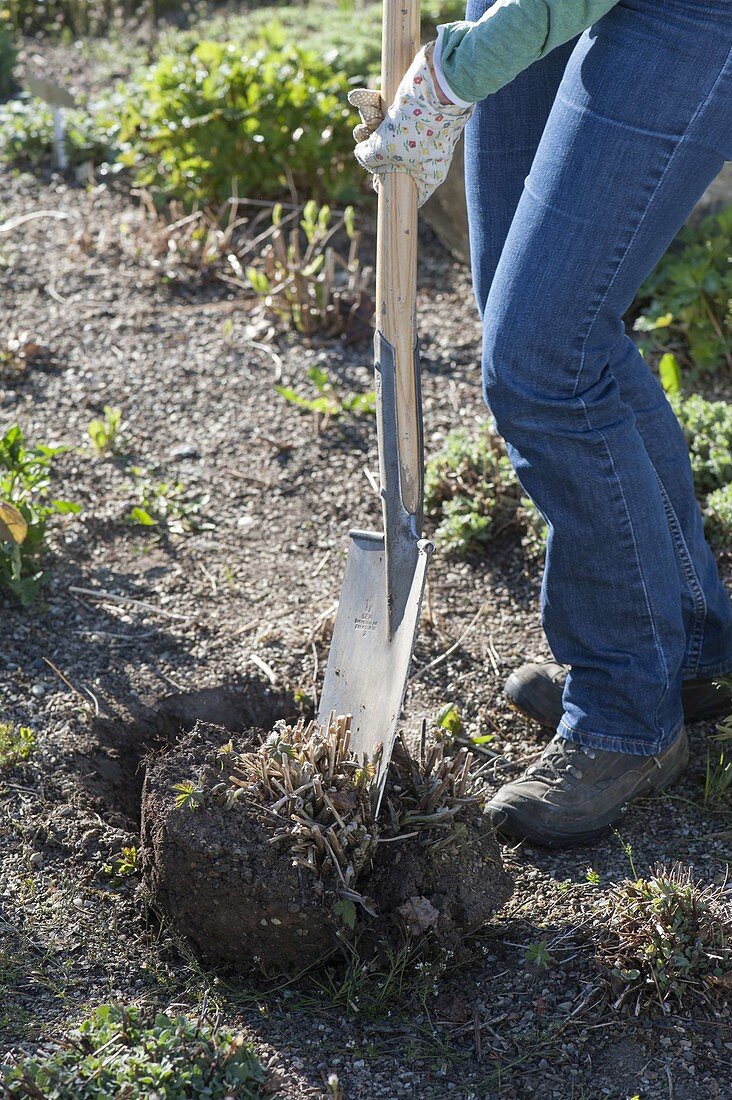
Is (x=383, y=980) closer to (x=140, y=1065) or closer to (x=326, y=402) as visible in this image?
(x=140, y=1065)

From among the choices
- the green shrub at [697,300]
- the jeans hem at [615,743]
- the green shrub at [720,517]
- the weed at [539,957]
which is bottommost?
the weed at [539,957]

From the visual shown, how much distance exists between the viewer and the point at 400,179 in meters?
2.02

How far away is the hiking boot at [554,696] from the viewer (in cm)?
261

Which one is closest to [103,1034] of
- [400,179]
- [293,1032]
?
[293,1032]

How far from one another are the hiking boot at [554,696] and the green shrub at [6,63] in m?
5.45

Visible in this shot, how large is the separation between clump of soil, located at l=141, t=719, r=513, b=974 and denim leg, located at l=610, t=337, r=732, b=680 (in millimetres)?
707

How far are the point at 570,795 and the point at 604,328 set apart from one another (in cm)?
95

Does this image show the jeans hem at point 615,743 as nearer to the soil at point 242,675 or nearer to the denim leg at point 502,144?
the soil at point 242,675

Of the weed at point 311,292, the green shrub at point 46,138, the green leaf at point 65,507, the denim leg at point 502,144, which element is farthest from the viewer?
the green shrub at point 46,138

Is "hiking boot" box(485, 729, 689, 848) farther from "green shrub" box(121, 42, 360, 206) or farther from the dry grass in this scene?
"green shrub" box(121, 42, 360, 206)

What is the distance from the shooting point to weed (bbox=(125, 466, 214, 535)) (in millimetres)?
3424

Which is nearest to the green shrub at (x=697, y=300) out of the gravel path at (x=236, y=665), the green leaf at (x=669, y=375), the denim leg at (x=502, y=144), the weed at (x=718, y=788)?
the green leaf at (x=669, y=375)

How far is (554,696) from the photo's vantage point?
104 inches

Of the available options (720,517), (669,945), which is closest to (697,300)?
(720,517)
